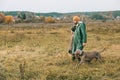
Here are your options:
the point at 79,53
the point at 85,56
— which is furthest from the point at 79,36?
the point at 85,56

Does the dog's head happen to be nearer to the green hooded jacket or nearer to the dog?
the dog

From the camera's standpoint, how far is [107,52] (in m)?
17.7

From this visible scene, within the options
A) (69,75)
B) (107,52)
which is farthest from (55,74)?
(107,52)

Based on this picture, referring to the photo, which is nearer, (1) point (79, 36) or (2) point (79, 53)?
(2) point (79, 53)

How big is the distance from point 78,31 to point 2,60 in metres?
3.19

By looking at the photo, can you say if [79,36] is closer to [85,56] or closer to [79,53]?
[79,53]

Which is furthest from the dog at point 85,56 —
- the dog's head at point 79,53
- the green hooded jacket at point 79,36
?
the green hooded jacket at point 79,36

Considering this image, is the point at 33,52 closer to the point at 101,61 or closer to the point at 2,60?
the point at 2,60

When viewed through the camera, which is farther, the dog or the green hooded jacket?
the green hooded jacket

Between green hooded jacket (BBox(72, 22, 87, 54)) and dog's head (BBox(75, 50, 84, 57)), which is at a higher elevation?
green hooded jacket (BBox(72, 22, 87, 54))

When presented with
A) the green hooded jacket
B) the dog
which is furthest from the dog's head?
the green hooded jacket

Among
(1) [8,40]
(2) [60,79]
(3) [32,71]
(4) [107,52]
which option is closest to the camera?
(2) [60,79]

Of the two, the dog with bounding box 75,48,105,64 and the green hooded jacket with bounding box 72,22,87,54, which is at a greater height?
the green hooded jacket with bounding box 72,22,87,54

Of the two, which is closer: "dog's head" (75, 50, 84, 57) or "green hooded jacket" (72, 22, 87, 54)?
"dog's head" (75, 50, 84, 57)
